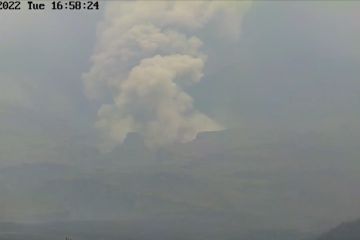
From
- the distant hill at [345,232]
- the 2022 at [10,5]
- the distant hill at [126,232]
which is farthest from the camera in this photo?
the distant hill at [126,232]

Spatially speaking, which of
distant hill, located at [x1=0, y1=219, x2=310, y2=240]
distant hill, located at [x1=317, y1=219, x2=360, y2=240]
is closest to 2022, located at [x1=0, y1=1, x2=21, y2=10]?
distant hill, located at [x1=0, y1=219, x2=310, y2=240]

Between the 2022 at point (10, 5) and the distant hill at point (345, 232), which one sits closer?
the 2022 at point (10, 5)

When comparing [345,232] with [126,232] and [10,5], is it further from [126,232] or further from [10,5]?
[10,5]

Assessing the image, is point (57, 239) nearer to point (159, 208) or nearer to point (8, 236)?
point (8, 236)

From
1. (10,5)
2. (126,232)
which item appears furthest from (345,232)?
(10,5)

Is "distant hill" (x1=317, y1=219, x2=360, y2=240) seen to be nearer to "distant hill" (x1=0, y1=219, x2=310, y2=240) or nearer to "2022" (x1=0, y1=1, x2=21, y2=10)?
"distant hill" (x1=0, y1=219, x2=310, y2=240)

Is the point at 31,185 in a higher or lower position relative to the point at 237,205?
higher

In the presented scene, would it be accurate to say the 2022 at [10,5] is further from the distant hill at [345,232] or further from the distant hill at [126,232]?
the distant hill at [345,232]

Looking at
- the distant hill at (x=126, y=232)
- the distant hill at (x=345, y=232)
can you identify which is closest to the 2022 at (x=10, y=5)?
the distant hill at (x=126, y=232)

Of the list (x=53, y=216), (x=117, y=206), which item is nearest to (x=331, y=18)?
(x=117, y=206)
